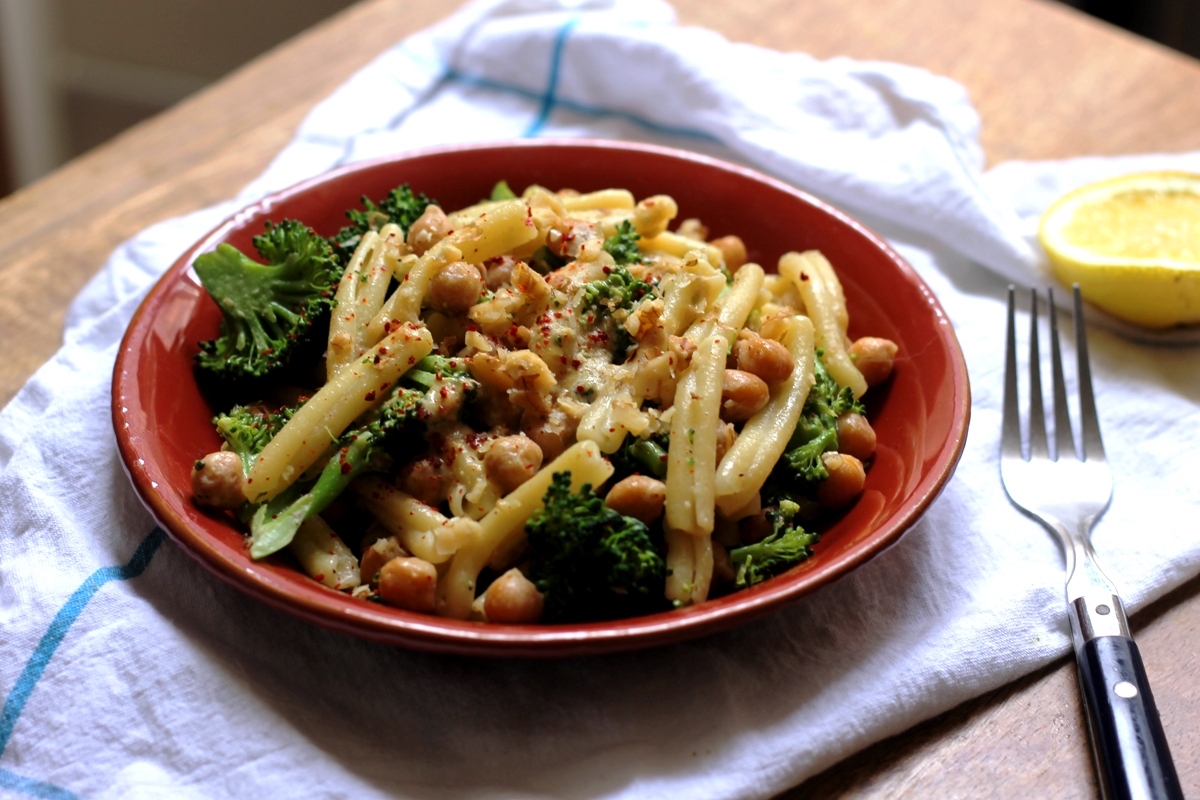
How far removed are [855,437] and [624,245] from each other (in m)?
0.80

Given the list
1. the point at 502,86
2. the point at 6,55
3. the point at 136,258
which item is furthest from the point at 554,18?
the point at 6,55

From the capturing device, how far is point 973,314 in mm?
3320

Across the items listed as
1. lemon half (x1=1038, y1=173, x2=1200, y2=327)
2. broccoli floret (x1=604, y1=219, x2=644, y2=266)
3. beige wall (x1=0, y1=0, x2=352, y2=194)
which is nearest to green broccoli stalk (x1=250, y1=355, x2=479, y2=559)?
broccoli floret (x1=604, y1=219, x2=644, y2=266)

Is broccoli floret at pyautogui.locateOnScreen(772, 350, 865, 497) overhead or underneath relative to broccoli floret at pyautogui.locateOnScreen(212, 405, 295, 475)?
overhead

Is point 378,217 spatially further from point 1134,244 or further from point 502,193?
point 1134,244

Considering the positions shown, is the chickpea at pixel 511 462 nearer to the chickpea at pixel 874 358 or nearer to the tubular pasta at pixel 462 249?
the tubular pasta at pixel 462 249

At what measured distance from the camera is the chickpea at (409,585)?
6.89ft

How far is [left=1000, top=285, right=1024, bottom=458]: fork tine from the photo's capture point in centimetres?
278

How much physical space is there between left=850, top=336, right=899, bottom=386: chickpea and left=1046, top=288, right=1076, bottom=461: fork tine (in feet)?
1.67

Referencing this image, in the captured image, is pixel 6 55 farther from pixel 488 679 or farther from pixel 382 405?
pixel 488 679

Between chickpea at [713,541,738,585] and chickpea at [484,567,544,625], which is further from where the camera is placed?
chickpea at [713,541,738,585]

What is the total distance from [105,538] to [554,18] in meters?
2.78

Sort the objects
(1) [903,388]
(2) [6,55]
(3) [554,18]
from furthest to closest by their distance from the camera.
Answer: (2) [6,55]
(3) [554,18]
(1) [903,388]

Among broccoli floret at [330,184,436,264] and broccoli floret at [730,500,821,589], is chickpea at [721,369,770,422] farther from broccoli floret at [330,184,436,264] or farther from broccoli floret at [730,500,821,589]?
broccoli floret at [330,184,436,264]
